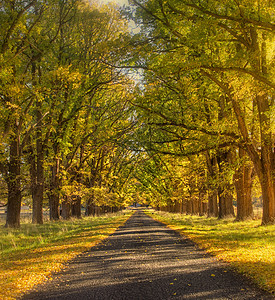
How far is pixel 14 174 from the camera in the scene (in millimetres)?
18547

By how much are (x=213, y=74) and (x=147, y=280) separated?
1019 centimetres

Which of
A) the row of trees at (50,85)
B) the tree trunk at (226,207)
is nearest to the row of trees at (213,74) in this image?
the tree trunk at (226,207)

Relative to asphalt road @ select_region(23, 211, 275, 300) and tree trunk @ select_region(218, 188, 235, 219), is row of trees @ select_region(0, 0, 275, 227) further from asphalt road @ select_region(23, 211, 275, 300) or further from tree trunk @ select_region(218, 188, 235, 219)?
asphalt road @ select_region(23, 211, 275, 300)

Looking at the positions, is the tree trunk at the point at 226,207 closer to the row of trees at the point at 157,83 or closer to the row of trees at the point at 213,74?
the row of trees at the point at 157,83

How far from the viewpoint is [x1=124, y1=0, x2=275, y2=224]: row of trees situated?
10.3 metres

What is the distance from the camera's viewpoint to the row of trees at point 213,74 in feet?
33.8

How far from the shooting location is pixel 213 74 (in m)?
13.3

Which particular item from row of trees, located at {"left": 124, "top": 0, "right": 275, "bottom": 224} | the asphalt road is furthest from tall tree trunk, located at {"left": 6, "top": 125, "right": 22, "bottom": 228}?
the asphalt road

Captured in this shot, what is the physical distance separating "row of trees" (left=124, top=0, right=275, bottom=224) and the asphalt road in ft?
22.6

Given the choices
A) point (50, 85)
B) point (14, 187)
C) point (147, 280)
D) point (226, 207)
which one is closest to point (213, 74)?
point (50, 85)

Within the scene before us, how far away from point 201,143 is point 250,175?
7.47 m

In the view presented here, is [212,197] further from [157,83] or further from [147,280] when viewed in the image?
[147,280]

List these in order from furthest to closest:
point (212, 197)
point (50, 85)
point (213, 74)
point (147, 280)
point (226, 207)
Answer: point (212, 197) → point (226, 207) → point (50, 85) → point (213, 74) → point (147, 280)

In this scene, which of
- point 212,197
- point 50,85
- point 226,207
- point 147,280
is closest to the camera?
point 147,280
